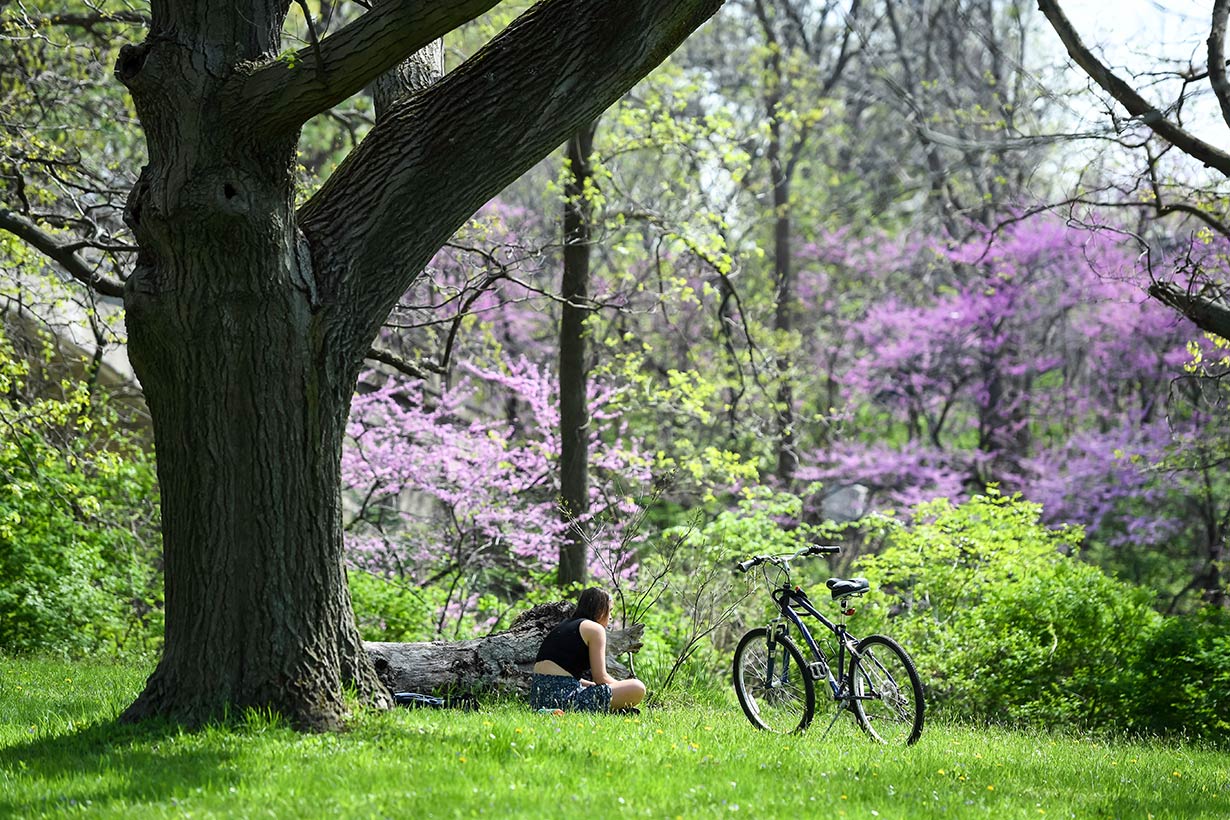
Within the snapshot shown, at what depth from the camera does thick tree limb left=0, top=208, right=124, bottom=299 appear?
914cm

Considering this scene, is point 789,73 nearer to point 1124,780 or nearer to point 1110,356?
point 1110,356

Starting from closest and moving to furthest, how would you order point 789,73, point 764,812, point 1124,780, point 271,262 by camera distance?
point 764,812, point 271,262, point 1124,780, point 789,73

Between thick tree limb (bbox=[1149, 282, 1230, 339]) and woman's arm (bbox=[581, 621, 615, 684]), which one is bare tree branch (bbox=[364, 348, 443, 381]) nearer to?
woman's arm (bbox=[581, 621, 615, 684])

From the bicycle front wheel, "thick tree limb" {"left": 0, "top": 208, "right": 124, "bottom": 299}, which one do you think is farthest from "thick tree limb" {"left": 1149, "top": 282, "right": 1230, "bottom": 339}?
"thick tree limb" {"left": 0, "top": 208, "right": 124, "bottom": 299}

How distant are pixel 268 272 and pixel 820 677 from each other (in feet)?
13.7

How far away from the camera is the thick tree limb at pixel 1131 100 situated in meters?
9.74

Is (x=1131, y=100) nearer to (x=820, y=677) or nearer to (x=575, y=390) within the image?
(x=820, y=677)

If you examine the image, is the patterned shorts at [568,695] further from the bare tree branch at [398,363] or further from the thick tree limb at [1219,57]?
the thick tree limb at [1219,57]

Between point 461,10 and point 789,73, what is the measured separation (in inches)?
780

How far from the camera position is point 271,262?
5910 millimetres

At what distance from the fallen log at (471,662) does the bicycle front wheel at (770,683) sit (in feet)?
5.28

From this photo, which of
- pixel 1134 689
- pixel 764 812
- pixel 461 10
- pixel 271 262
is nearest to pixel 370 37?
pixel 461 10

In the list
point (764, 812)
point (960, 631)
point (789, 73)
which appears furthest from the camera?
point (789, 73)

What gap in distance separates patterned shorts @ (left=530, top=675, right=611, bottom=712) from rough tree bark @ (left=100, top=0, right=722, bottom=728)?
87.4 inches
